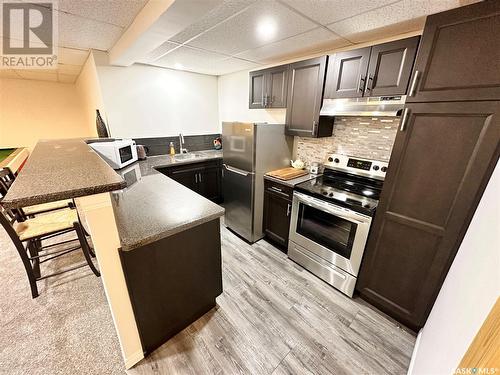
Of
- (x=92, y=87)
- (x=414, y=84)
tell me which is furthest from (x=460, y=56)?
(x=92, y=87)

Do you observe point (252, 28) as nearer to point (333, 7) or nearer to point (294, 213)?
point (333, 7)

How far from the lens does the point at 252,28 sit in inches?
64.8

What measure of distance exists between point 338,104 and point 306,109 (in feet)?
1.18

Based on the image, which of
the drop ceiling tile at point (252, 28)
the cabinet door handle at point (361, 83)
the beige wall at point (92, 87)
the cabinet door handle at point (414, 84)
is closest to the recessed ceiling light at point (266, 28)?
the drop ceiling tile at point (252, 28)

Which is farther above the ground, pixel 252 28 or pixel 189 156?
pixel 252 28

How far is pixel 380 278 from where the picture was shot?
1.65 m

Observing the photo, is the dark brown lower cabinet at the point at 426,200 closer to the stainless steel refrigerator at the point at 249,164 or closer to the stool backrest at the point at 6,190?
the stainless steel refrigerator at the point at 249,164

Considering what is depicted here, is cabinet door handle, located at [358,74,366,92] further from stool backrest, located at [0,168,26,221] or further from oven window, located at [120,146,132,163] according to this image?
stool backrest, located at [0,168,26,221]

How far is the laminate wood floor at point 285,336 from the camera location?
1.33m

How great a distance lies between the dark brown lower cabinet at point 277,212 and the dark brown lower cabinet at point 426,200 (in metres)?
0.88

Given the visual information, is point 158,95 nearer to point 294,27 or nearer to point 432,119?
point 294,27

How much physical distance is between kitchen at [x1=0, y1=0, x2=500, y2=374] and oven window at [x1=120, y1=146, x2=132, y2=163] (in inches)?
1.4

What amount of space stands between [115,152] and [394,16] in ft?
9.31

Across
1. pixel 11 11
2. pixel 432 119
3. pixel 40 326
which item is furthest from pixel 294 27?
pixel 40 326
